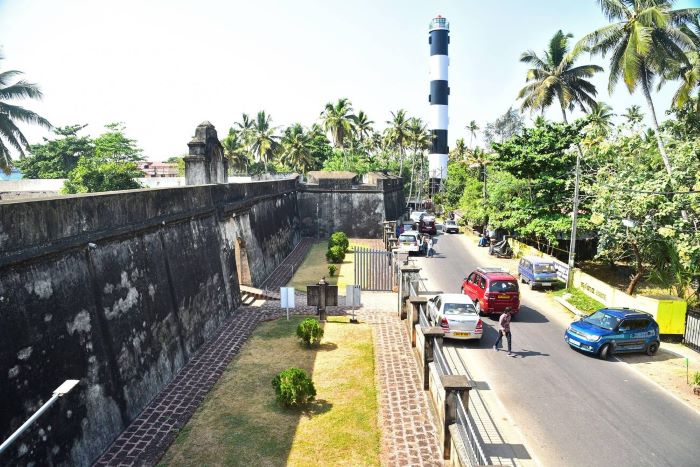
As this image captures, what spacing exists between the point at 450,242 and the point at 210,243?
23952 millimetres

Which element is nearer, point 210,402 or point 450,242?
point 210,402

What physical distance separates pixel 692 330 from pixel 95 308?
17198 mm

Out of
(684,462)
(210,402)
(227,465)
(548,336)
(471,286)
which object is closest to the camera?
(227,465)

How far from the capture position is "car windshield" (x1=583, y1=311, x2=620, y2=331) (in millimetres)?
13429

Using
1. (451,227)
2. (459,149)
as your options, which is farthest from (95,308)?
(459,149)

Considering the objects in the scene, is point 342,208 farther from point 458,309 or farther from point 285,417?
point 285,417

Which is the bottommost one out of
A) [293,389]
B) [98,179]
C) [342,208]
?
[293,389]

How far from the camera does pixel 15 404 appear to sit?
6.49 m

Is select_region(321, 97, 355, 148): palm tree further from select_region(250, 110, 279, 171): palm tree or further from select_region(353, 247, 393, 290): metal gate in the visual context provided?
select_region(353, 247, 393, 290): metal gate

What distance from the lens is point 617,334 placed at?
13273 mm

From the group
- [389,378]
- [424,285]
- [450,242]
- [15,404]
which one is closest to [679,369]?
[389,378]

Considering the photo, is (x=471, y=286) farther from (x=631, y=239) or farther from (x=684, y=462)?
(x=684, y=462)

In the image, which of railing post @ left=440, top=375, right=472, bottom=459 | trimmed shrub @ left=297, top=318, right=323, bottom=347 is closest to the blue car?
railing post @ left=440, top=375, right=472, bottom=459

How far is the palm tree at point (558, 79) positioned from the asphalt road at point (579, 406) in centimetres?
2382
